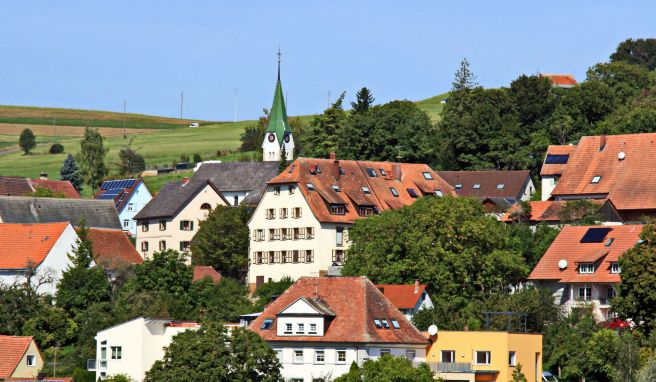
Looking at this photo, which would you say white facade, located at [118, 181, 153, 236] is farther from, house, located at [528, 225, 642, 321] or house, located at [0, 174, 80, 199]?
house, located at [528, 225, 642, 321]

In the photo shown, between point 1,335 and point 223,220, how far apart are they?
19471 millimetres

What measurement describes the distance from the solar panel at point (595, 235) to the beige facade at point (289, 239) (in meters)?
17.2

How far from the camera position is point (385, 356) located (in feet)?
244

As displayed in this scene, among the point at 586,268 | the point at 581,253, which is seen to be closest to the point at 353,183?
the point at 581,253

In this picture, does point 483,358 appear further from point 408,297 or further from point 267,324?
point 267,324

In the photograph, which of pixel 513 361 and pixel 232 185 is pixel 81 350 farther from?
pixel 232 185

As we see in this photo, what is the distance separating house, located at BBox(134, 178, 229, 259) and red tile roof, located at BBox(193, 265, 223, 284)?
10929 millimetres

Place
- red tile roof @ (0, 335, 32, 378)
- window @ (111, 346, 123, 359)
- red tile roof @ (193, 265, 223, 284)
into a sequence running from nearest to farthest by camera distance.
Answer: window @ (111, 346, 123, 359)
red tile roof @ (0, 335, 32, 378)
red tile roof @ (193, 265, 223, 284)

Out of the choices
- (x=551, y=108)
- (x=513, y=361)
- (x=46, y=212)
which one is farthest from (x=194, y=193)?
(x=513, y=361)

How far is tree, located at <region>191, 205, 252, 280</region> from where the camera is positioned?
104438mm

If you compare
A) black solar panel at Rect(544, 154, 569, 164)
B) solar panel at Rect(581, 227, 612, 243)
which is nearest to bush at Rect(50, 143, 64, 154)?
black solar panel at Rect(544, 154, 569, 164)

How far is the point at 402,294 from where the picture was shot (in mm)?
87062

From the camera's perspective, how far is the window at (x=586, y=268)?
90.0 m

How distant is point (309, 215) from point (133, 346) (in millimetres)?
23251
